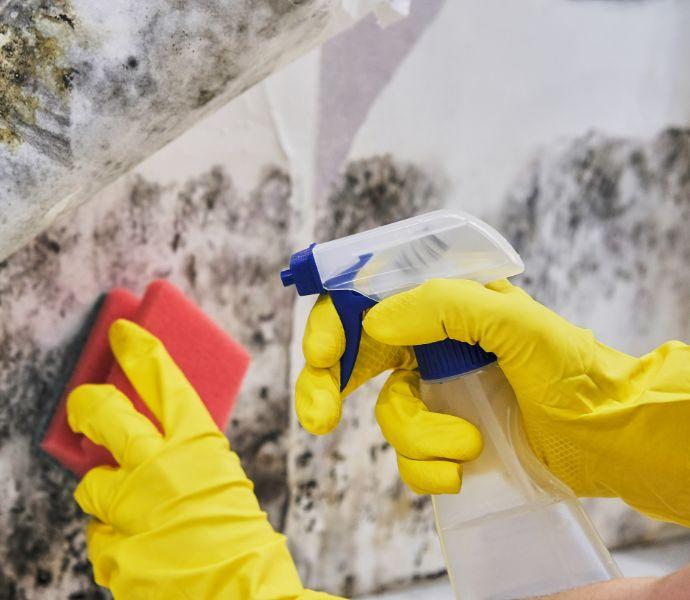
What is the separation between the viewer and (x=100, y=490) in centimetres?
73

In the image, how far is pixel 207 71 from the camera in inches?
24.9

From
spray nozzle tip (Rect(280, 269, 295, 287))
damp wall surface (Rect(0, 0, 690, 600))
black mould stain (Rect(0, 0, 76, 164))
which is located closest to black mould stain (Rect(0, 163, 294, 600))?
damp wall surface (Rect(0, 0, 690, 600))

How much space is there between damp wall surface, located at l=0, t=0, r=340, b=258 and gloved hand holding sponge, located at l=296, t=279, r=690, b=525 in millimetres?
235

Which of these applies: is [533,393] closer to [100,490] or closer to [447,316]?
[447,316]

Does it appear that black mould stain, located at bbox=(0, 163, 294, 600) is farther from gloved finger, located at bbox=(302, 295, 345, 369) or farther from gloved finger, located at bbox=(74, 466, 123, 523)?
gloved finger, located at bbox=(302, 295, 345, 369)

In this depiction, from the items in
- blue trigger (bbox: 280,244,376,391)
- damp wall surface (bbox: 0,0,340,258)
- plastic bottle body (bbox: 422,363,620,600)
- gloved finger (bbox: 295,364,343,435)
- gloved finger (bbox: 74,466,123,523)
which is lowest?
plastic bottle body (bbox: 422,363,620,600)

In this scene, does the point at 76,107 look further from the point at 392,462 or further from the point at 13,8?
the point at 392,462

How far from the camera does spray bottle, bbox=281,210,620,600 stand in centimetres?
56

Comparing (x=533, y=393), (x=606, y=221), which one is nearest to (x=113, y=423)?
(x=533, y=393)

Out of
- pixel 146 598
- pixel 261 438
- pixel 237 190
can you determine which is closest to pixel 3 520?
pixel 146 598

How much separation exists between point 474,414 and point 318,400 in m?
0.13

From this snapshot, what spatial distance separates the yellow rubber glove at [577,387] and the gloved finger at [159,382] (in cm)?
28

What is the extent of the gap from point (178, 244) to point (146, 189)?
8cm

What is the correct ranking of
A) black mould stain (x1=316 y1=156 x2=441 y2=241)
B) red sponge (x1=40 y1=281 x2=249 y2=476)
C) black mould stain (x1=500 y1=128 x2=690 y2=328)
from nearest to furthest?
red sponge (x1=40 y1=281 x2=249 y2=476) < black mould stain (x1=316 y1=156 x2=441 y2=241) < black mould stain (x1=500 y1=128 x2=690 y2=328)
